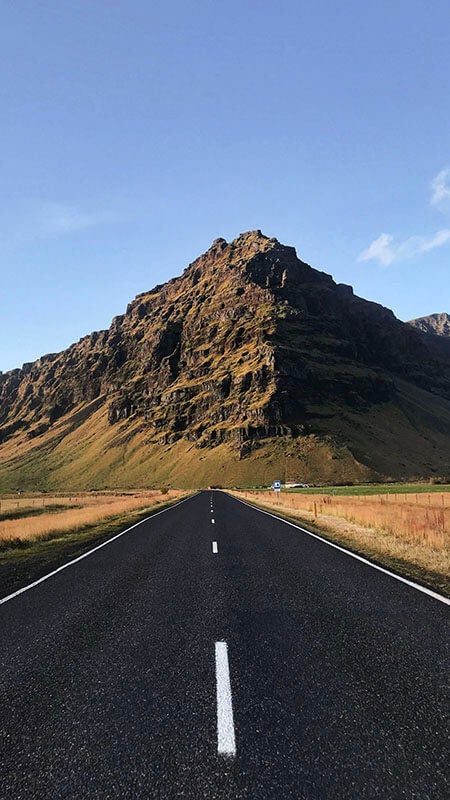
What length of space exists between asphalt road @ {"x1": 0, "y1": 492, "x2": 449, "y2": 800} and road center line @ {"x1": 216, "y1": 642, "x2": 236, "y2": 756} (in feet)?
0.05

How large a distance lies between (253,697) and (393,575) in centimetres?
631

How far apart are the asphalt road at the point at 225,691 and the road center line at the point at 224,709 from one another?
2 centimetres

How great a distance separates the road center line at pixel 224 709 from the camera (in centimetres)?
343

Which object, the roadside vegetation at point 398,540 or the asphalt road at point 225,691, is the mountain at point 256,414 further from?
the asphalt road at point 225,691

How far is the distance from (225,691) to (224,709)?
0.38 meters

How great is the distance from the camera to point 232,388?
14962cm

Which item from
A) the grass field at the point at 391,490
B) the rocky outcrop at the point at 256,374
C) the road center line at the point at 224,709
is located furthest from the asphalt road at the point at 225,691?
the rocky outcrop at the point at 256,374

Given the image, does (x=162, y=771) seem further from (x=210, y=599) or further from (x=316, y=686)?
(x=210, y=599)

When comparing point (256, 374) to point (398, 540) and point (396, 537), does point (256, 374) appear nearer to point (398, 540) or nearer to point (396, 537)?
point (396, 537)

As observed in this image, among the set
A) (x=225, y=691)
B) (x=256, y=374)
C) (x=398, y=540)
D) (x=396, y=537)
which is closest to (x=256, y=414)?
(x=256, y=374)

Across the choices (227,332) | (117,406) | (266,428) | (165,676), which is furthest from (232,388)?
(165,676)

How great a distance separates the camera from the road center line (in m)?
3.43

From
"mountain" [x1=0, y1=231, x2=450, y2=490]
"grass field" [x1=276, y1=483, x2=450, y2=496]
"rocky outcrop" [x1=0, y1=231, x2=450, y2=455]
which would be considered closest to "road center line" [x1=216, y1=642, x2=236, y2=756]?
"grass field" [x1=276, y1=483, x2=450, y2=496]

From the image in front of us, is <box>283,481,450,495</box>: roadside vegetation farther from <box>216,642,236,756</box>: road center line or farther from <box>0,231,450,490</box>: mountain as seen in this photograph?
<box>216,642,236,756</box>: road center line
